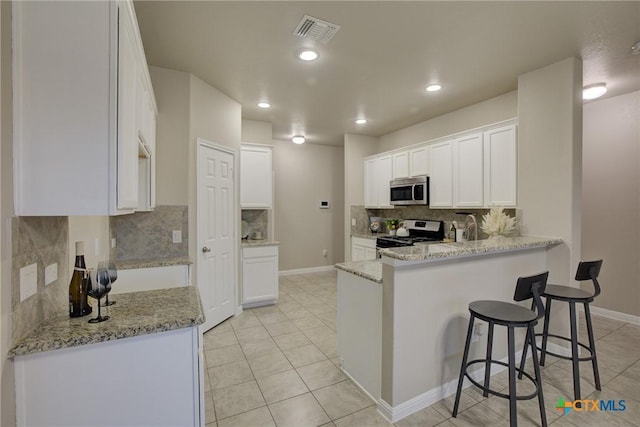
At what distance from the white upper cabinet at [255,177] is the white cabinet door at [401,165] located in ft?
6.70

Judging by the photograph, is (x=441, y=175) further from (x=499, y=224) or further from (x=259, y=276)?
(x=259, y=276)

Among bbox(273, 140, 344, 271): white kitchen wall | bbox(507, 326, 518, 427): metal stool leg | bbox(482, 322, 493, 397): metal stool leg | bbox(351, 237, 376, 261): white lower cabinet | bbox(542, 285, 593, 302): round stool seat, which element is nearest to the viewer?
bbox(507, 326, 518, 427): metal stool leg

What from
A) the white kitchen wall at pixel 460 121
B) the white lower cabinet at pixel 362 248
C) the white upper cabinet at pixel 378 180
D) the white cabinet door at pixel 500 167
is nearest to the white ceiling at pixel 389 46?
the white kitchen wall at pixel 460 121

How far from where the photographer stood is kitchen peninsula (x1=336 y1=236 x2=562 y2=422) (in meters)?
1.93

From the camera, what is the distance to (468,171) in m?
3.63

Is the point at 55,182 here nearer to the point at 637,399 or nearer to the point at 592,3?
the point at 592,3

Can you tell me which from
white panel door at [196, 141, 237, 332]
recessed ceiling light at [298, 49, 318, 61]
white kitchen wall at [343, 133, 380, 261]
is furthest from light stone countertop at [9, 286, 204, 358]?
white kitchen wall at [343, 133, 380, 261]

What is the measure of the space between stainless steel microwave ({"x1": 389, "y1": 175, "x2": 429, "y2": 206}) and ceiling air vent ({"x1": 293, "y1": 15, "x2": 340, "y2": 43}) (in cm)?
254

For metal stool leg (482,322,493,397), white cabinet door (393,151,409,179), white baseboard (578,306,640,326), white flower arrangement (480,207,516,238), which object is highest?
white cabinet door (393,151,409,179)

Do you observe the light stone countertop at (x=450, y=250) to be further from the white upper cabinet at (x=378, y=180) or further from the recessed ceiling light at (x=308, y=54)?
the white upper cabinet at (x=378, y=180)

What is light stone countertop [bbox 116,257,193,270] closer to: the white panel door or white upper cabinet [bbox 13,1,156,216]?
the white panel door

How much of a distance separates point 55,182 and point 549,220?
3621 millimetres

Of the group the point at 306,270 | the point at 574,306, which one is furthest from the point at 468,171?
the point at 306,270

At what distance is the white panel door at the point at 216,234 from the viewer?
320 cm
